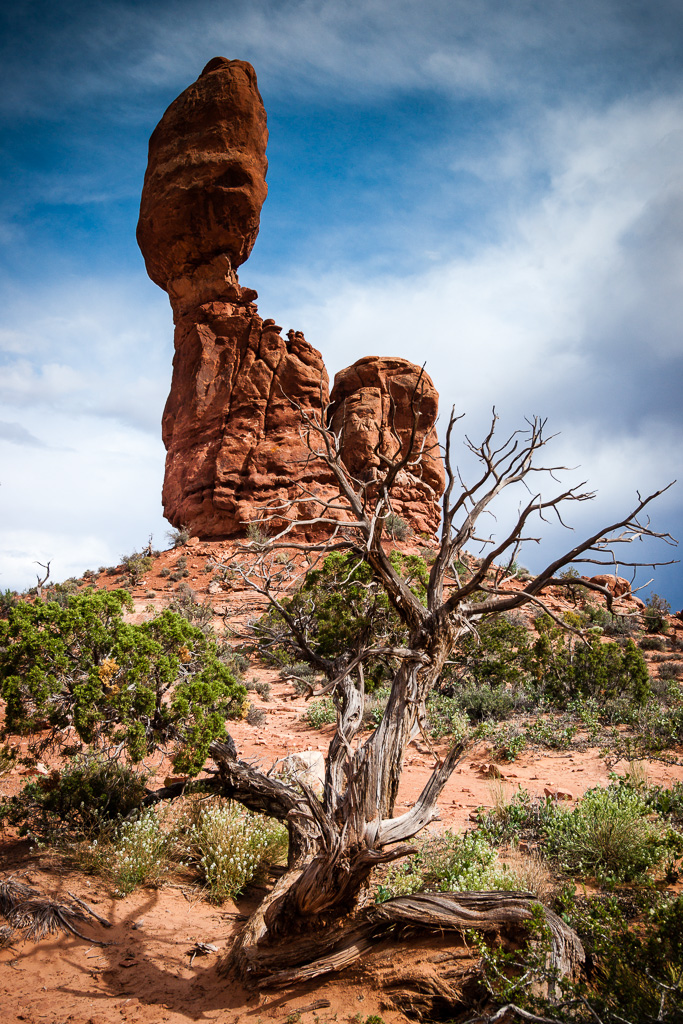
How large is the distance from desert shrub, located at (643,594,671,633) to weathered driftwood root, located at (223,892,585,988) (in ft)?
77.9

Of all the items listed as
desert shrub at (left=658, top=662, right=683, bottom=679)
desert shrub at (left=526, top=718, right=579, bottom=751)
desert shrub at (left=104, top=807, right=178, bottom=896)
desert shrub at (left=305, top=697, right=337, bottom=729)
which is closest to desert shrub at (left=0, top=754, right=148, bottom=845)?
desert shrub at (left=104, top=807, right=178, bottom=896)

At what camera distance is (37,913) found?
4.19m

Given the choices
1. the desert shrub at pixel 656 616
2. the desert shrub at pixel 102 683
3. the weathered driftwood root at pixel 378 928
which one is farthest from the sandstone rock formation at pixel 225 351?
the weathered driftwood root at pixel 378 928

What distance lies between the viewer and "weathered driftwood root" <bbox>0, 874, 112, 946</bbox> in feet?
13.4

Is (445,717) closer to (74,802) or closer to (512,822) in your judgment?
(512,822)

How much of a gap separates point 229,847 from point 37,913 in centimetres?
165

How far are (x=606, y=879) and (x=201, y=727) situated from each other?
4109 mm

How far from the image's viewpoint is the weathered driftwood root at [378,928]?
334 centimetres

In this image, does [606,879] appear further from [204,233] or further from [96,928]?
[204,233]

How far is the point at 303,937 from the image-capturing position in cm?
373

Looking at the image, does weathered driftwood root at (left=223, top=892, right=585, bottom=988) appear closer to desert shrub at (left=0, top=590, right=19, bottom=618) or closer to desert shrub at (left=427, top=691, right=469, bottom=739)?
desert shrub at (left=427, top=691, right=469, bottom=739)

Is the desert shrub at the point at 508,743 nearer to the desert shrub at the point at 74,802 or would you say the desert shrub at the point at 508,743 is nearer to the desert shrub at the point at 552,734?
the desert shrub at the point at 552,734

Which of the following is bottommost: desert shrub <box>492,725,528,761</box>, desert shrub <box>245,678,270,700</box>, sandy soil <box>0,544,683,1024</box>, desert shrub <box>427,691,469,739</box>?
sandy soil <box>0,544,683,1024</box>

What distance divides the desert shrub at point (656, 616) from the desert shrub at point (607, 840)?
822 inches
